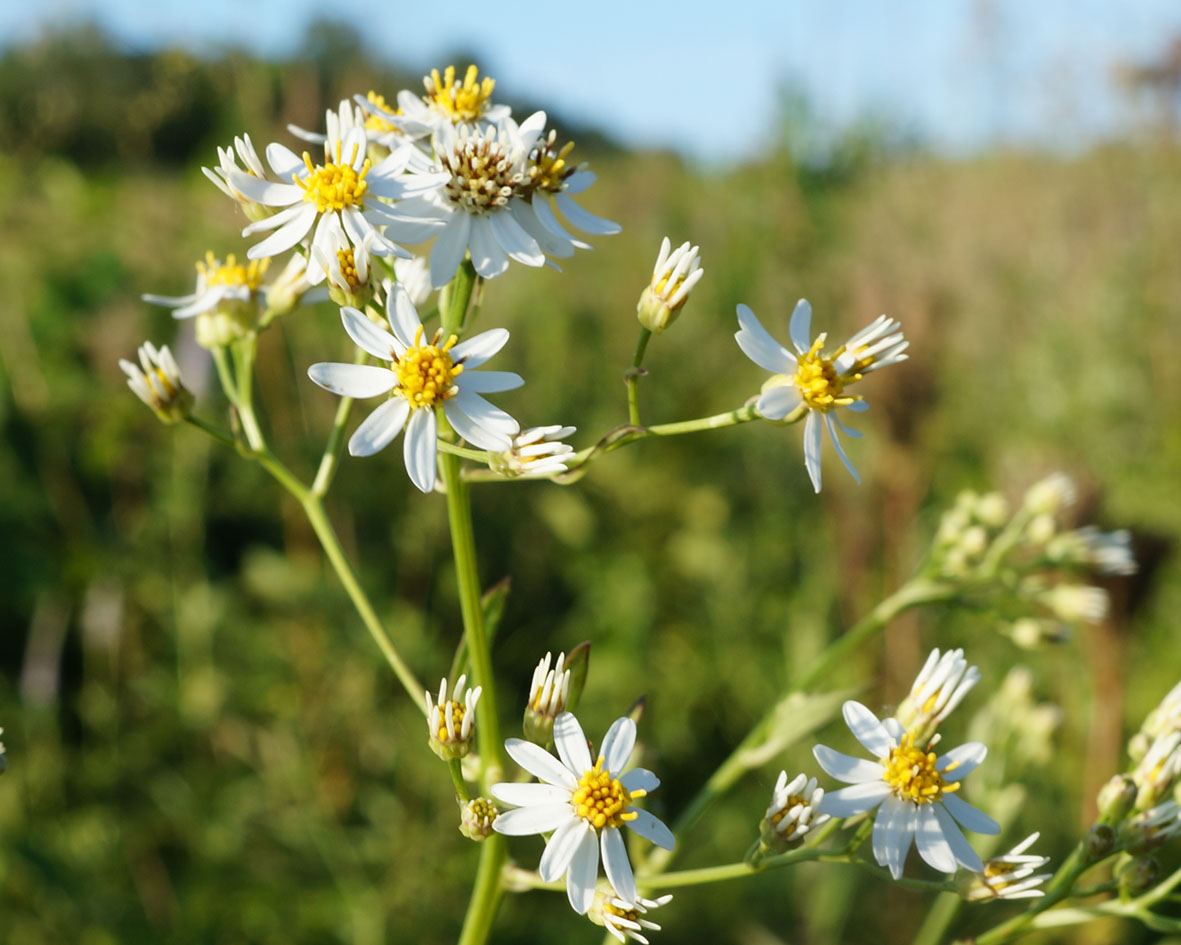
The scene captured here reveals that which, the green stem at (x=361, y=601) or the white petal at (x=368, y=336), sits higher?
the white petal at (x=368, y=336)

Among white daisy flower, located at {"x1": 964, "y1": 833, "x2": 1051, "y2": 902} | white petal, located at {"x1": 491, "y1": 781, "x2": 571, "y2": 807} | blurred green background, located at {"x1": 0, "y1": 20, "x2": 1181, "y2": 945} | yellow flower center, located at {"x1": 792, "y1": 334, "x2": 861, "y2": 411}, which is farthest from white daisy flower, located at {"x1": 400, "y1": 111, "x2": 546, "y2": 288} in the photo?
blurred green background, located at {"x1": 0, "y1": 20, "x2": 1181, "y2": 945}

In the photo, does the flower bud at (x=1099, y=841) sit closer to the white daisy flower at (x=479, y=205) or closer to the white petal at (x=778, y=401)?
the white petal at (x=778, y=401)

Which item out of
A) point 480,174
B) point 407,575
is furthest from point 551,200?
point 407,575

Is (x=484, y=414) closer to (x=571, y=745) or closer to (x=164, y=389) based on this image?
(x=571, y=745)

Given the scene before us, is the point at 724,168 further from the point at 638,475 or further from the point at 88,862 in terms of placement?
the point at 88,862

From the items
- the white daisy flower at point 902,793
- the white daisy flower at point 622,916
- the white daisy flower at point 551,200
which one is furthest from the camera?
the white daisy flower at point 551,200

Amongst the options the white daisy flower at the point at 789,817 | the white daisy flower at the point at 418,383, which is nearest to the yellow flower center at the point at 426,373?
the white daisy flower at the point at 418,383
